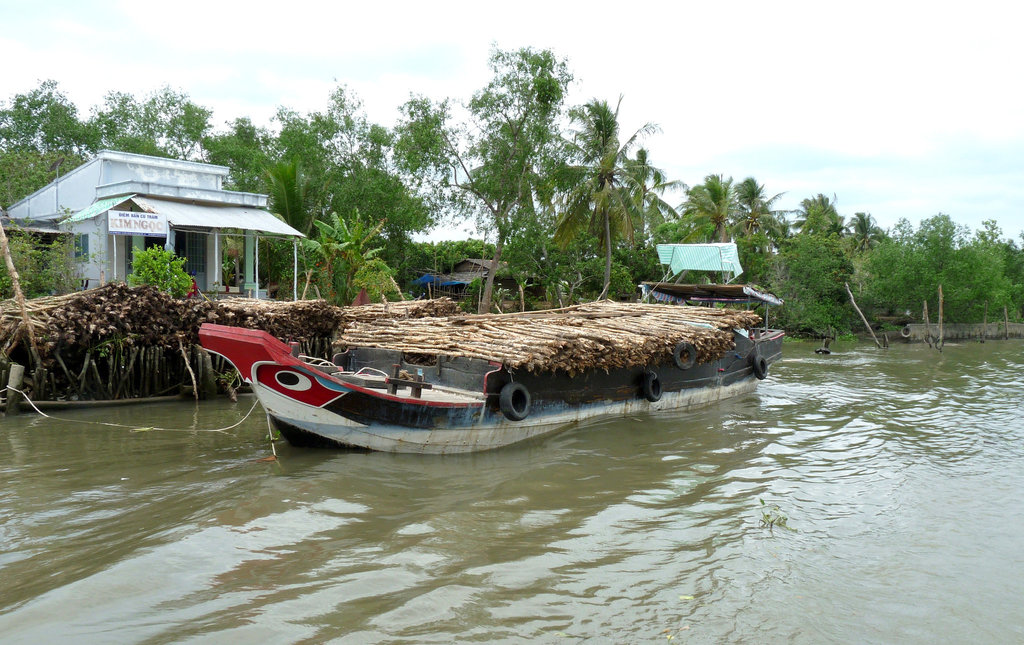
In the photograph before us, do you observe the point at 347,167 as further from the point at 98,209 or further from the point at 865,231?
the point at 865,231

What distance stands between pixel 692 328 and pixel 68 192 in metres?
18.6

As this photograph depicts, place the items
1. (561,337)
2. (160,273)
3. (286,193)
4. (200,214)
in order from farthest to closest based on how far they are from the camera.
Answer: (286,193)
(200,214)
(160,273)
(561,337)

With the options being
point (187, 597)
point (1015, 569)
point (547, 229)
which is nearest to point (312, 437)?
point (187, 597)

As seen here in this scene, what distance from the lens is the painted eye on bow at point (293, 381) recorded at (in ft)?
24.5

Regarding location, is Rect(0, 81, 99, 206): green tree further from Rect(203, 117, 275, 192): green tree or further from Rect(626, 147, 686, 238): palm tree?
Rect(626, 147, 686, 238): palm tree

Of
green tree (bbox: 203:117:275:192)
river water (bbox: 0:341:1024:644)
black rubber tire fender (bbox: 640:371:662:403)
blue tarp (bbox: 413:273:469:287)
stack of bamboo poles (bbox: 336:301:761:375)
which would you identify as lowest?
river water (bbox: 0:341:1024:644)

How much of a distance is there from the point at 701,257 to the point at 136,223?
1862 centimetres

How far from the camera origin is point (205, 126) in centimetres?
3609

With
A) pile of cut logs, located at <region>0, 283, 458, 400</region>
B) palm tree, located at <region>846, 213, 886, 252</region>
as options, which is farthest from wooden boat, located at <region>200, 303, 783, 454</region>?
Result: palm tree, located at <region>846, 213, 886, 252</region>

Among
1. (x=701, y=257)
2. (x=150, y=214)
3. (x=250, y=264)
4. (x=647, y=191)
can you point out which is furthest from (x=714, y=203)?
(x=150, y=214)

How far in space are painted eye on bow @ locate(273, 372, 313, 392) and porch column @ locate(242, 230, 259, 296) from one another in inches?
469

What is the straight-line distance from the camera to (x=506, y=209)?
84.3ft

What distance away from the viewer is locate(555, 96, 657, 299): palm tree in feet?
89.9

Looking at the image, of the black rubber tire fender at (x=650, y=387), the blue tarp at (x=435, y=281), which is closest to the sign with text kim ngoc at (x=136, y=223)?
the black rubber tire fender at (x=650, y=387)
